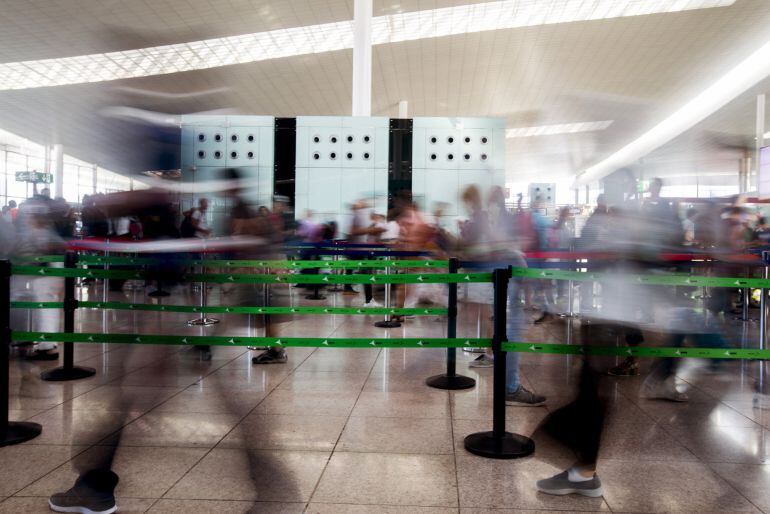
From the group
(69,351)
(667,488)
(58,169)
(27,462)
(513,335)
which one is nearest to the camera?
(667,488)

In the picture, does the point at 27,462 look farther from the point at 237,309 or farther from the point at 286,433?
the point at 237,309

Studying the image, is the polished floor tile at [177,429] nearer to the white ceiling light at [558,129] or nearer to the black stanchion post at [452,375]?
the black stanchion post at [452,375]

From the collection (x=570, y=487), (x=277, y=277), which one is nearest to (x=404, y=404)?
(x=277, y=277)

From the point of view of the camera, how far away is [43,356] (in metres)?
6.98

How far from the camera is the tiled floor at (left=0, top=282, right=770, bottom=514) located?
130 inches

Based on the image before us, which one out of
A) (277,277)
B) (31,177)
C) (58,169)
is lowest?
(277,277)

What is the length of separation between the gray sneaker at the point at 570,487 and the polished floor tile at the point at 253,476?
124 cm

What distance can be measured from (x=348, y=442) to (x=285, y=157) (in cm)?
1257

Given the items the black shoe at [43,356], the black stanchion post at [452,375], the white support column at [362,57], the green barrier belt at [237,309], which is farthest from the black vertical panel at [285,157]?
the black stanchion post at [452,375]

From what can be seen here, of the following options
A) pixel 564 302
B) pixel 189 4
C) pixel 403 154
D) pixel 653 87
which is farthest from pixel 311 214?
pixel 653 87

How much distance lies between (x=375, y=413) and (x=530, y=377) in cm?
198

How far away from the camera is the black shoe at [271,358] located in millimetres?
6898

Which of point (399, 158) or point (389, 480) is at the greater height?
point (399, 158)

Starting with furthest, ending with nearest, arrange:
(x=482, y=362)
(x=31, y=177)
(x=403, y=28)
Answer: (x=31, y=177), (x=403, y=28), (x=482, y=362)
